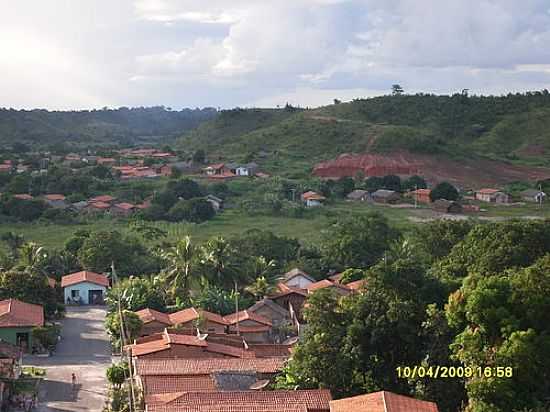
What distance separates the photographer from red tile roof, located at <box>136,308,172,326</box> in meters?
32.1

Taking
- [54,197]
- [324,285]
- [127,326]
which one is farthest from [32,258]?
[54,197]

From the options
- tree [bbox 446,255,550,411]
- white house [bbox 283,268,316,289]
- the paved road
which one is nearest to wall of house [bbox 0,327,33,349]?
the paved road

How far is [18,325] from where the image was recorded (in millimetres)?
30203

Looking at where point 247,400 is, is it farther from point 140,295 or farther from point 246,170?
point 246,170

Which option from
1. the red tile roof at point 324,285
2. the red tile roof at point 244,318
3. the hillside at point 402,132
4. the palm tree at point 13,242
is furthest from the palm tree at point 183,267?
the hillside at point 402,132

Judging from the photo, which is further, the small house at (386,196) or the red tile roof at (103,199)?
the small house at (386,196)

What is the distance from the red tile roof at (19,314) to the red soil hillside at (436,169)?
2371 inches

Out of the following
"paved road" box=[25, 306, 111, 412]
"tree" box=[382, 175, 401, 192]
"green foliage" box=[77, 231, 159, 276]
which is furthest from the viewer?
"tree" box=[382, 175, 401, 192]

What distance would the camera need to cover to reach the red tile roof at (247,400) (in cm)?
1933

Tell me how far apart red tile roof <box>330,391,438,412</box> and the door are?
23184mm

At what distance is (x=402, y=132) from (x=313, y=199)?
34.4 meters

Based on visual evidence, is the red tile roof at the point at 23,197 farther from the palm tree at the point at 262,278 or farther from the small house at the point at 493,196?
the small house at the point at 493,196

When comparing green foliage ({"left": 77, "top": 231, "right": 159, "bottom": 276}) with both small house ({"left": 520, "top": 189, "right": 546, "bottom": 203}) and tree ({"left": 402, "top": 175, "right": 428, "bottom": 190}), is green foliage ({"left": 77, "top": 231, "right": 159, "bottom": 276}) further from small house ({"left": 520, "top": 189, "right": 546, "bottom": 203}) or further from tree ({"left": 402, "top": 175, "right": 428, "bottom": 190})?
small house ({"left": 520, "top": 189, "right": 546, "bottom": 203})

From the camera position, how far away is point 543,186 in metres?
80.4
